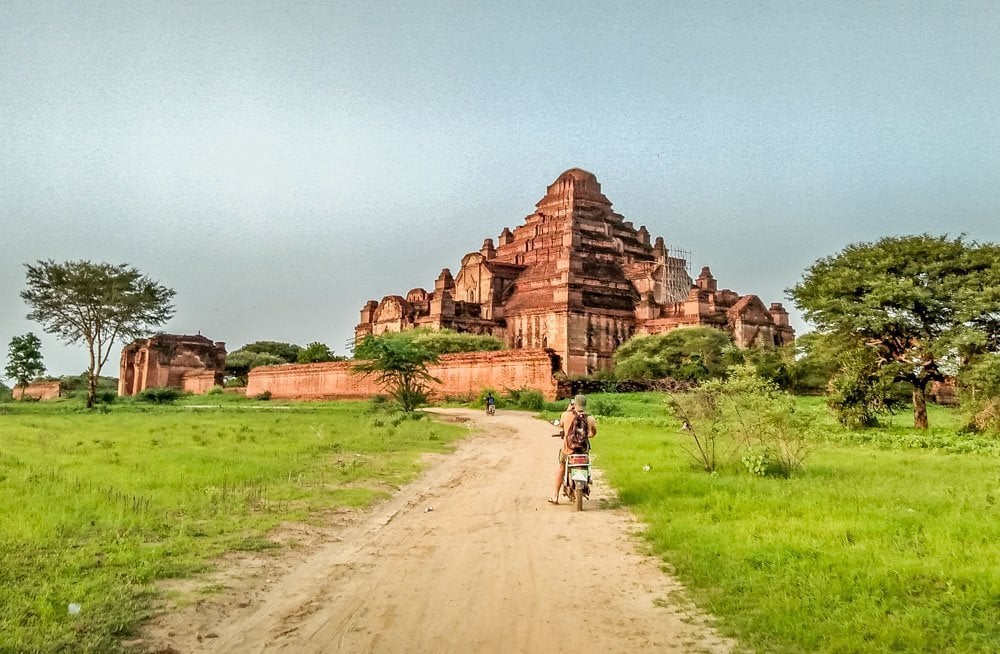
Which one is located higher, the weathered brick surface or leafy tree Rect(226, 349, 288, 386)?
leafy tree Rect(226, 349, 288, 386)

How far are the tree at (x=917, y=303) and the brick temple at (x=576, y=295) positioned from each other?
2090cm

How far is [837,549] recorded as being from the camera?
5812 mm

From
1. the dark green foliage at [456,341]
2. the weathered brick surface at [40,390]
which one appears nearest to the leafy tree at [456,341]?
the dark green foliage at [456,341]

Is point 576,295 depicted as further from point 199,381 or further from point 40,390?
point 40,390

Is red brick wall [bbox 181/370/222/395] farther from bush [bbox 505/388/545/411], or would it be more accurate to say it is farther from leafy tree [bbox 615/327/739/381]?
bush [bbox 505/388/545/411]

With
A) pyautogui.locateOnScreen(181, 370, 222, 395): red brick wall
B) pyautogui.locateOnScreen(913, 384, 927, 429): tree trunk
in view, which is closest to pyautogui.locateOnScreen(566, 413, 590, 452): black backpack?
pyautogui.locateOnScreen(913, 384, 927, 429): tree trunk

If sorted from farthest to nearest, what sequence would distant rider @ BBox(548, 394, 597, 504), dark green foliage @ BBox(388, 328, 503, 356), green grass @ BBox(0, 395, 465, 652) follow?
dark green foliage @ BBox(388, 328, 503, 356), distant rider @ BBox(548, 394, 597, 504), green grass @ BBox(0, 395, 465, 652)

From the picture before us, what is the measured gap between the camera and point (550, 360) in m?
29.9

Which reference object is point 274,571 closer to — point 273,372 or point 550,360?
point 550,360

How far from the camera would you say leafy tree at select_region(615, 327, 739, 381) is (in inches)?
1436

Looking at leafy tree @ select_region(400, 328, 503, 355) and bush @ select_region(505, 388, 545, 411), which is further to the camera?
leafy tree @ select_region(400, 328, 503, 355)

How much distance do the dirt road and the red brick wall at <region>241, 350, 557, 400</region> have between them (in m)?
21.9

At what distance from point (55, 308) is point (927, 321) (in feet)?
122

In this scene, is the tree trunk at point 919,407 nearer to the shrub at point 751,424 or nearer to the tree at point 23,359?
the shrub at point 751,424
